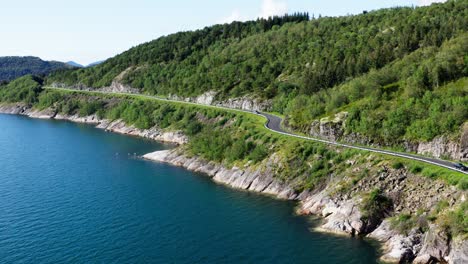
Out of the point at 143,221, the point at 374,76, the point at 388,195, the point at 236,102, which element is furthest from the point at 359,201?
the point at 236,102

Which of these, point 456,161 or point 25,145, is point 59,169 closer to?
point 25,145

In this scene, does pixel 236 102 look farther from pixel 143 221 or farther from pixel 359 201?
pixel 359 201

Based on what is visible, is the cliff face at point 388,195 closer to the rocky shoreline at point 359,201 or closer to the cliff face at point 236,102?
the rocky shoreline at point 359,201

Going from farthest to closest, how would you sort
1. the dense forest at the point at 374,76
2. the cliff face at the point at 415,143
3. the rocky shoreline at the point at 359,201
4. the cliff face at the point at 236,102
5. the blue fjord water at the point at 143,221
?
the cliff face at the point at 236,102
the dense forest at the point at 374,76
the cliff face at the point at 415,143
the blue fjord water at the point at 143,221
the rocky shoreline at the point at 359,201

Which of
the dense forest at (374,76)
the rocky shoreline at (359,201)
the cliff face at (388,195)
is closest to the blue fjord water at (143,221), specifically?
the rocky shoreline at (359,201)

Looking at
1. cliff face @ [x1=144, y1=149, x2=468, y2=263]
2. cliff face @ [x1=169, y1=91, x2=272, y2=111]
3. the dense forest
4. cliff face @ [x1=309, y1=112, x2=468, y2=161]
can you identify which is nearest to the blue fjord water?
cliff face @ [x1=144, y1=149, x2=468, y2=263]

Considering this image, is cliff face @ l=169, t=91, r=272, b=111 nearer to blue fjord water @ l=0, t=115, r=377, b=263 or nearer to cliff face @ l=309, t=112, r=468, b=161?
blue fjord water @ l=0, t=115, r=377, b=263
